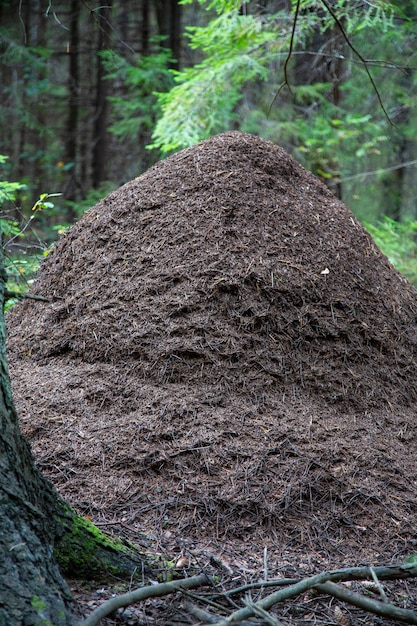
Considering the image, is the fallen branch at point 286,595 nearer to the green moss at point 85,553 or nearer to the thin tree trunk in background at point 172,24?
the green moss at point 85,553

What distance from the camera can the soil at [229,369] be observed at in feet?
10.6

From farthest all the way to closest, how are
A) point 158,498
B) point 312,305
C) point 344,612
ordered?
1. point 312,305
2. point 158,498
3. point 344,612

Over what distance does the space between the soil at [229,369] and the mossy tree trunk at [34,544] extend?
0.49 metres

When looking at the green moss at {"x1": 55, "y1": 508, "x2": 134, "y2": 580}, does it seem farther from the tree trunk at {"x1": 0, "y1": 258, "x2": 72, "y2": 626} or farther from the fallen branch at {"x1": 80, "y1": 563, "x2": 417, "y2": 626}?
the fallen branch at {"x1": 80, "y1": 563, "x2": 417, "y2": 626}

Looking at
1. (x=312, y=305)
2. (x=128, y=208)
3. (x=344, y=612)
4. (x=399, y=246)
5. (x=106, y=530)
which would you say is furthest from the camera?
(x=399, y=246)

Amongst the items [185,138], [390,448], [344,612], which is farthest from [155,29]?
[344,612]

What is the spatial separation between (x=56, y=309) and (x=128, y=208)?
1.04 meters

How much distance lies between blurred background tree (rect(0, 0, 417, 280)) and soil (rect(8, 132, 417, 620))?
100 cm

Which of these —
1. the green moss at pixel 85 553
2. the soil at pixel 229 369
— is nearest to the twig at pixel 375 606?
the soil at pixel 229 369

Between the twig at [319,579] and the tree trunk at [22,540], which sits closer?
the tree trunk at [22,540]

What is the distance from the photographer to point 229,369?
3.99 m

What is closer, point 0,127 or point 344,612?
point 344,612

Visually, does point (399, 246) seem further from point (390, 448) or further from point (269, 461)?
point (269, 461)

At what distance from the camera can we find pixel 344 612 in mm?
2535
